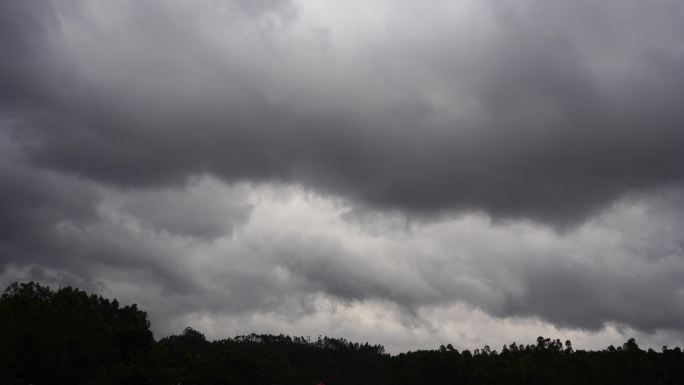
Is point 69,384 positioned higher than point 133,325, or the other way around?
point 133,325

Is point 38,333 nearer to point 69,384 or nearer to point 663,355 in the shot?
point 69,384

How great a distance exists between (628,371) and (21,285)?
296 ft

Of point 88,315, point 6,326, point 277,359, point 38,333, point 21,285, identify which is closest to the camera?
point 6,326

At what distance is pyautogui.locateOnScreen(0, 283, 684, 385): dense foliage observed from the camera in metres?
71.6

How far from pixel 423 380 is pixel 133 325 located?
1992 inches

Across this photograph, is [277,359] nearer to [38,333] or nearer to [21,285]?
[21,285]

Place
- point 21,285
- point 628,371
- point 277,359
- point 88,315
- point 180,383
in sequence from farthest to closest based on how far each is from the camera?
point 277,359 < point 180,383 < point 628,371 < point 21,285 < point 88,315

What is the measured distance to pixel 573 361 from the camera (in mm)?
110438

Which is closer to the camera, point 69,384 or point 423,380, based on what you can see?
point 69,384

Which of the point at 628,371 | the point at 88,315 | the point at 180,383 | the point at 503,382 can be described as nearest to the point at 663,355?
the point at 628,371

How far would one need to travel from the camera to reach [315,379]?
517 ft

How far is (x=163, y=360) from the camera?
97.3m

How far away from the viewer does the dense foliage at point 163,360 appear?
235 feet

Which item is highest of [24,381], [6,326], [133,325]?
[133,325]
